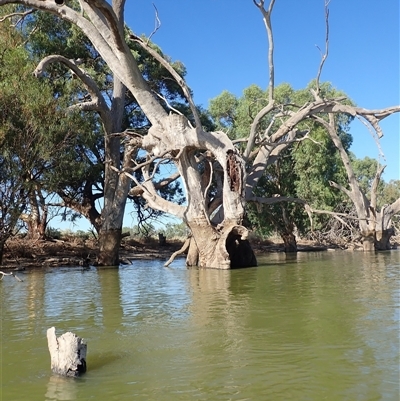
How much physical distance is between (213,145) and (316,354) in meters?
11.9

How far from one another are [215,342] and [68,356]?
1.64m

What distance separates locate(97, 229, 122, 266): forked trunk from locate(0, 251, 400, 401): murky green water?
9.22 meters

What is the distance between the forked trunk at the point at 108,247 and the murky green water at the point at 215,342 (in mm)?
9224

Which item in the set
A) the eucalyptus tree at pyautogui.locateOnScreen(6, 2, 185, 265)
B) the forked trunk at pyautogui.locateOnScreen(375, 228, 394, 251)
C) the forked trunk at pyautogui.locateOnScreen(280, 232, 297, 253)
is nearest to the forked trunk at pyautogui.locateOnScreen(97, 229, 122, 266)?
the eucalyptus tree at pyautogui.locateOnScreen(6, 2, 185, 265)

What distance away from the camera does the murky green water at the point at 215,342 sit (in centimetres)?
389

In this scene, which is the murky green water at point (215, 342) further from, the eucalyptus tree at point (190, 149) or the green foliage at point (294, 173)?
the green foliage at point (294, 173)

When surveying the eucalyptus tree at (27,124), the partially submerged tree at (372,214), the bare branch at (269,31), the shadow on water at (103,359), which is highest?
the bare branch at (269,31)

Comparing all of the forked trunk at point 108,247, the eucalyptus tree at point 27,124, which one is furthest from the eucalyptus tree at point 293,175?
the eucalyptus tree at point 27,124

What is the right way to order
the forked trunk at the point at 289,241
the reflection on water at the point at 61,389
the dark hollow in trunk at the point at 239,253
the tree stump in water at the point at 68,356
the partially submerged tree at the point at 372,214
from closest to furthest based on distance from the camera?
the reflection on water at the point at 61,389, the tree stump in water at the point at 68,356, the dark hollow in trunk at the point at 239,253, the partially submerged tree at the point at 372,214, the forked trunk at the point at 289,241

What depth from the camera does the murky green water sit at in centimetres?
389

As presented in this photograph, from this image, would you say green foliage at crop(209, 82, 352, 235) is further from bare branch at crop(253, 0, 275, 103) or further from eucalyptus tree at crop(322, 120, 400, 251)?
bare branch at crop(253, 0, 275, 103)

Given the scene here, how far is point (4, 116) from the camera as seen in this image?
14672 millimetres

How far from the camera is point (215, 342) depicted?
5.36 meters

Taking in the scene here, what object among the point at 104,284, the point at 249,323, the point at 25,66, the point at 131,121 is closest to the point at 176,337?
the point at 249,323
